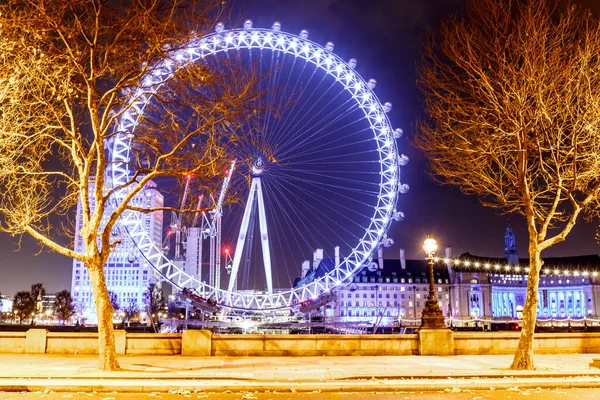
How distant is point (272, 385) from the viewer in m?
14.9

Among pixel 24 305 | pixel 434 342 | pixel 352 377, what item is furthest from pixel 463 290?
pixel 352 377

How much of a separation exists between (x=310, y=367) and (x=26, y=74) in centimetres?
1152

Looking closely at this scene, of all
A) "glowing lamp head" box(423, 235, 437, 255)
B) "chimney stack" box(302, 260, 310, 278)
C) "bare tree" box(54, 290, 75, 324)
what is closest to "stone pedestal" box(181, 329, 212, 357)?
"glowing lamp head" box(423, 235, 437, 255)

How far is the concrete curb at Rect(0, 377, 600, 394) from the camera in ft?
47.0

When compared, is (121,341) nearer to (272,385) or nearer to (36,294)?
(272,385)

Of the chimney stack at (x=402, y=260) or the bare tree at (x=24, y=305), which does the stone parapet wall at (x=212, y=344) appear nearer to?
the bare tree at (x=24, y=305)

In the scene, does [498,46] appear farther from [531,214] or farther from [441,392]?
[441,392]

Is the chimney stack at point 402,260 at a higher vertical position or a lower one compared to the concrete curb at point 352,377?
higher

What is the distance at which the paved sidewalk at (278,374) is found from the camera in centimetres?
1476

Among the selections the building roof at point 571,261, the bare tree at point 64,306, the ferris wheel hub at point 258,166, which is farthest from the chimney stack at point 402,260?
the ferris wheel hub at point 258,166

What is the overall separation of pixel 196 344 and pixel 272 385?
300 inches

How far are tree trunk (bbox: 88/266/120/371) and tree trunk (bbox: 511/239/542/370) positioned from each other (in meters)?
11.5

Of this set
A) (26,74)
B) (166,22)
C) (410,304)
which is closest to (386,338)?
(166,22)

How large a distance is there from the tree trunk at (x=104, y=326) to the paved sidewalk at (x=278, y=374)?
36 cm
